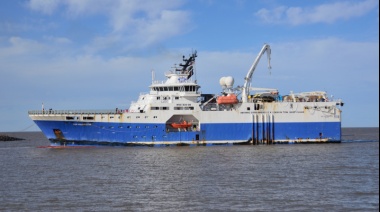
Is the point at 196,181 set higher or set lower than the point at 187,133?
lower

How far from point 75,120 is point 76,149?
270 cm

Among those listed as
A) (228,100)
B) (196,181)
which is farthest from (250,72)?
(196,181)

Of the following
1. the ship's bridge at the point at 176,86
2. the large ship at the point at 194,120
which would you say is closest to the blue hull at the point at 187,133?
the large ship at the point at 194,120

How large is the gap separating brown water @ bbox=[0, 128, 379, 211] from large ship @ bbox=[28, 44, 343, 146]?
598 cm

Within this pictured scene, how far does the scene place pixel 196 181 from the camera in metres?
26.2

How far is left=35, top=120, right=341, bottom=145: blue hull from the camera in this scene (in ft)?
155

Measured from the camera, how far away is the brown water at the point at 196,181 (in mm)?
20750

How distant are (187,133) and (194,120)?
5.58 ft

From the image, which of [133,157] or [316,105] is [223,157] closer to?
[133,157]

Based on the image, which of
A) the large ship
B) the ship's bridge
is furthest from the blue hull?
the ship's bridge

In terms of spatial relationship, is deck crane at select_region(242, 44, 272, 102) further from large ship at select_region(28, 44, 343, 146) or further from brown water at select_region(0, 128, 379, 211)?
brown water at select_region(0, 128, 379, 211)

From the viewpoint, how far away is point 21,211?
66.3 feet

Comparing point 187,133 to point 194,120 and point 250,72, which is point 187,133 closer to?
point 194,120

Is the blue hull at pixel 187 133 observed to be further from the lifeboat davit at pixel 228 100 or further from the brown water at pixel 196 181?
the brown water at pixel 196 181
